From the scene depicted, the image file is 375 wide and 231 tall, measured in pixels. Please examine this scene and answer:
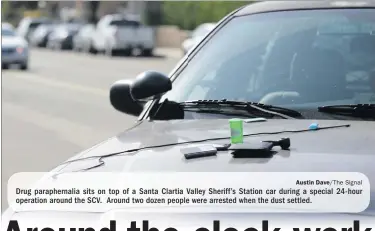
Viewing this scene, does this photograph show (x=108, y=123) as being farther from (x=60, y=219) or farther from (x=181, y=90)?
(x=60, y=219)

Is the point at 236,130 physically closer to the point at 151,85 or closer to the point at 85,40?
the point at 151,85

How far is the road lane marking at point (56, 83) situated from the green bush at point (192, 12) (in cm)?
1364

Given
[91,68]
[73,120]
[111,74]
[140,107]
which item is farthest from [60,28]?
[140,107]

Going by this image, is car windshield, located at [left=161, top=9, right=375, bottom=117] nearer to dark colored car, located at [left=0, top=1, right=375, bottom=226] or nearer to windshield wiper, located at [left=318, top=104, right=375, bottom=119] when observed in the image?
dark colored car, located at [left=0, top=1, right=375, bottom=226]

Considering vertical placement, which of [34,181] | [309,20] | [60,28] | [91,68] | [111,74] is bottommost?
[34,181]

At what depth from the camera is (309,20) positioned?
13.9 ft

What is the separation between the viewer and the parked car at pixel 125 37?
3825 centimetres

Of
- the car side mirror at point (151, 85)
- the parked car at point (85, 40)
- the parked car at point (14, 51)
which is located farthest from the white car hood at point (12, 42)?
the car side mirror at point (151, 85)

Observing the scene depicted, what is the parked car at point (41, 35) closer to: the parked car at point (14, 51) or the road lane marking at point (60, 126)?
the parked car at point (14, 51)

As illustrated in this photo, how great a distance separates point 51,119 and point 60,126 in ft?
3.57

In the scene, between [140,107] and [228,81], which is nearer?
[228,81]

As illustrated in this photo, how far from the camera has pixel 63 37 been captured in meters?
49.2

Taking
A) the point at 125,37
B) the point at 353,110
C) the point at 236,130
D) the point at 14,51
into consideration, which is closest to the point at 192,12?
the point at 125,37

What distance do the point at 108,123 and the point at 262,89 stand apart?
361 inches
